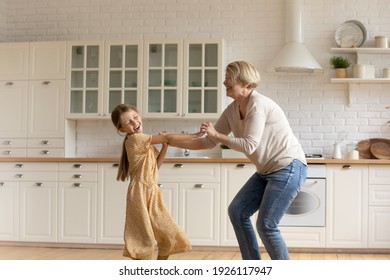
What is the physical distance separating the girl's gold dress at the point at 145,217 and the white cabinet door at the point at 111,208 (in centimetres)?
192

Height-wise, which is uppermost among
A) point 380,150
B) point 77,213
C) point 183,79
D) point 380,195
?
point 183,79

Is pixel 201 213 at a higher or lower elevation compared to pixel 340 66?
lower

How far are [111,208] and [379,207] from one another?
2.35m

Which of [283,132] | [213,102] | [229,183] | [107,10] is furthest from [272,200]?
[107,10]

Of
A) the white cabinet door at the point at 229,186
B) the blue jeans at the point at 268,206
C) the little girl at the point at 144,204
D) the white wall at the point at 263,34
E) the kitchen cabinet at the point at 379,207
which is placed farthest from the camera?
the white wall at the point at 263,34

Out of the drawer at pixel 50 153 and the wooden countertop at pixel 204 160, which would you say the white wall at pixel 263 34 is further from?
the wooden countertop at pixel 204 160

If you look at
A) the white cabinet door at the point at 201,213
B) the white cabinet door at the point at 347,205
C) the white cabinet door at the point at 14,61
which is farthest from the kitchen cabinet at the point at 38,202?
the white cabinet door at the point at 347,205

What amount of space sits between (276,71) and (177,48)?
981mm

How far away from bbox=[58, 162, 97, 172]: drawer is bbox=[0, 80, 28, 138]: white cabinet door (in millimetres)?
741

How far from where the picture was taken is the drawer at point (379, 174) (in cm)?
578

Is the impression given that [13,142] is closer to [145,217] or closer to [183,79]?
[183,79]

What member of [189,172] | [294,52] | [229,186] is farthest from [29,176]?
[294,52]

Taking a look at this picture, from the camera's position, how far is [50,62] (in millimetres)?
6578
